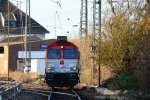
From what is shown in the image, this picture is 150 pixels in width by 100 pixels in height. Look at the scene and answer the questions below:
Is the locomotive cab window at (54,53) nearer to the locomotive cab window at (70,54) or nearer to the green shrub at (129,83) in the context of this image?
the locomotive cab window at (70,54)

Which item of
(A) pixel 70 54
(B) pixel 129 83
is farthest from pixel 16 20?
(B) pixel 129 83

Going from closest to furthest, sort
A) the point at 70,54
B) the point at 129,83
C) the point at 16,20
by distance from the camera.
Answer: the point at 129,83
the point at 70,54
the point at 16,20

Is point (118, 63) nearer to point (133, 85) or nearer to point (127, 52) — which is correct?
point (127, 52)

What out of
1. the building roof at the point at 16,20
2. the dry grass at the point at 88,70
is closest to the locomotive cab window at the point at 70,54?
the dry grass at the point at 88,70

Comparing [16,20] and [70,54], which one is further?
[16,20]

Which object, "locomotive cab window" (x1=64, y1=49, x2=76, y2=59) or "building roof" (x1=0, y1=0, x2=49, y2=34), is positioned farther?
"building roof" (x1=0, y1=0, x2=49, y2=34)

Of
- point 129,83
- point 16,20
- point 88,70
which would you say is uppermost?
point 16,20

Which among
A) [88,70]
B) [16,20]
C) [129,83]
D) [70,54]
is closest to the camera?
[129,83]

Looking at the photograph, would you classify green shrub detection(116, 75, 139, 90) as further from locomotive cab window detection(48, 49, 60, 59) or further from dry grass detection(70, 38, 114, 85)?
locomotive cab window detection(48, 49, 60, 59)

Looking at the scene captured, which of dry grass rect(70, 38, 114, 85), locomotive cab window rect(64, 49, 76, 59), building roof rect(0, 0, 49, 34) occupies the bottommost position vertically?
dry grass rect(70, 38, 114, 85)

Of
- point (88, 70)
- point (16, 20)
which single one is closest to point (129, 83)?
point (88, 70)

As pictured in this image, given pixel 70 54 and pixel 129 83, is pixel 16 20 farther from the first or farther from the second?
pixel 129 83

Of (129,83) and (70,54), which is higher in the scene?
(70,54)

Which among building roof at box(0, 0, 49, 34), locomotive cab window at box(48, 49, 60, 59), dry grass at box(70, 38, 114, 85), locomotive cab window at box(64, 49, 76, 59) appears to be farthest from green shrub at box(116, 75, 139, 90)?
building roof at box(0, 0, 49, 34)
